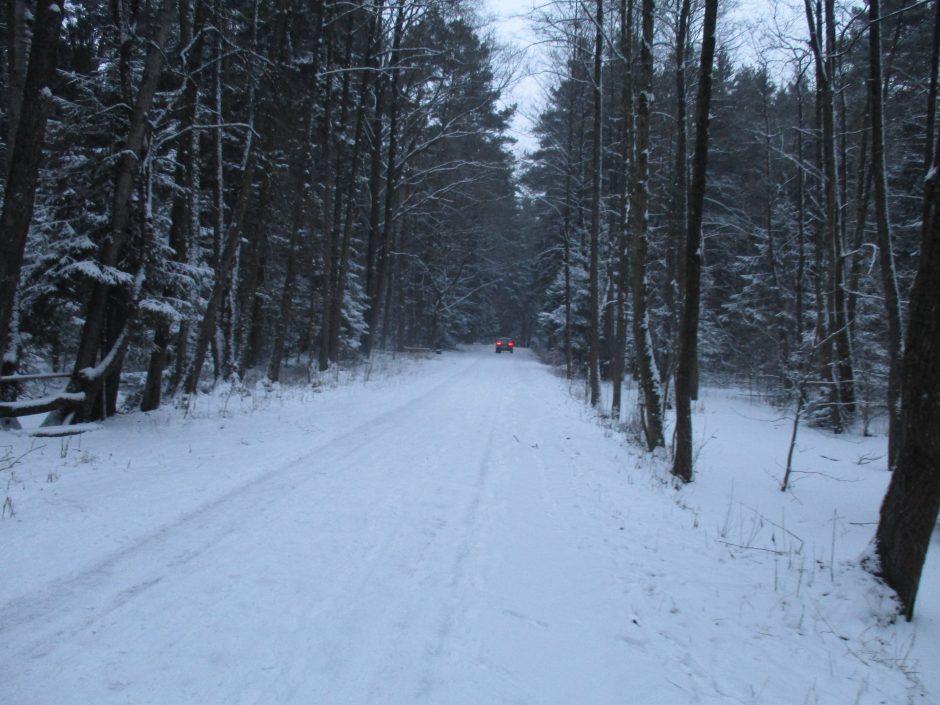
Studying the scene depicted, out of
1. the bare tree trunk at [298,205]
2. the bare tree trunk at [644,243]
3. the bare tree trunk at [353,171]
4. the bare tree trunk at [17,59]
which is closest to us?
the bare tree trunk at [17,59]

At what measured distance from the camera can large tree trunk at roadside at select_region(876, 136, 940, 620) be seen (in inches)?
149

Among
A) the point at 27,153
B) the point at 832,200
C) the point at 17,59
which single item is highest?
the point at 832,200

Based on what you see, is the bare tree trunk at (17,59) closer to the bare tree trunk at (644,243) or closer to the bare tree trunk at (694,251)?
the bare tree trunk at (694,251)

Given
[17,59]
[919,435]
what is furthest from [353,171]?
[919,435]

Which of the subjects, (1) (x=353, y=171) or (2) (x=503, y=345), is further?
(2) (x=503, y=345)

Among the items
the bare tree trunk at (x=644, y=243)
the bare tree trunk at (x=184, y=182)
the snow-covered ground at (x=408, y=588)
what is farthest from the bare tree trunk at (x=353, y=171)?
the bare tree trunk at (x=644, y=243)

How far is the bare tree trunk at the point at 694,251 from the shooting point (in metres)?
7.59

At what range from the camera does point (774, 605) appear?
396 cm

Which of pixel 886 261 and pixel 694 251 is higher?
pixel 886 261

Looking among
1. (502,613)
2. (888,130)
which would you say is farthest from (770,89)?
(502,613)

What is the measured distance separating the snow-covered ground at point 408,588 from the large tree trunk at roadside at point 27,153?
2.24 meters

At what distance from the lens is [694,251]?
7965 millimetres

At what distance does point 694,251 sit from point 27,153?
9170 mm

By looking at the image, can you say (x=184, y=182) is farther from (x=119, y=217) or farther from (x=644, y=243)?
(x=644, y=243)
